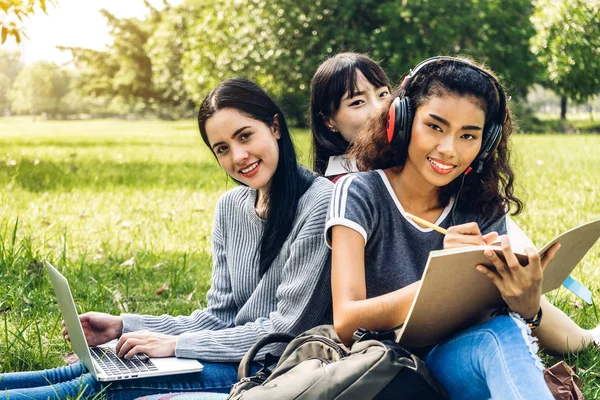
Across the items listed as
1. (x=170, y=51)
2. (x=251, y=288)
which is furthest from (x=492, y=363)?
(x=170, y=51)

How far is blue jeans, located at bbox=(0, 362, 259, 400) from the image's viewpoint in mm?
2496

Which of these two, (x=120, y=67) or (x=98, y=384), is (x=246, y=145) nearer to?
(x=98, y=384)

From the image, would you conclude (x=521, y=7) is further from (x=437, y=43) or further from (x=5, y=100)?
(x=5, y=100)

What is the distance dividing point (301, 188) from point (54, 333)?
142 cm

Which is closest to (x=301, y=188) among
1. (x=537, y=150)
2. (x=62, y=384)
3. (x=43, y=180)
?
(x=62, y=384)

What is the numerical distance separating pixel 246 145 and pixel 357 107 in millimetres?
967

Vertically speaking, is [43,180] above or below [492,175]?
below

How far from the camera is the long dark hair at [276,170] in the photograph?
2.74 meters

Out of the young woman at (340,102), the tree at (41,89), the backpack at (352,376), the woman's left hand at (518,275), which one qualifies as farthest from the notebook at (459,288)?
the tree at (41,89)

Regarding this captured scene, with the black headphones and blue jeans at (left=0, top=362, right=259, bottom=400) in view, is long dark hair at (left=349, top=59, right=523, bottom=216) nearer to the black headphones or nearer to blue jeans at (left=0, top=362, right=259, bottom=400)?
the black headphones

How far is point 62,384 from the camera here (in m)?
2.54

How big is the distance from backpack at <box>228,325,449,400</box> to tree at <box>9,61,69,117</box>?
5746cm

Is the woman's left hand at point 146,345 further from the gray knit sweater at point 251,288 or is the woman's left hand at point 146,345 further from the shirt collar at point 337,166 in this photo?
the shirt collar at point 337,166

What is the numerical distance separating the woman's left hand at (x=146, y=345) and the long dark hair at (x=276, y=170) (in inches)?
15.9
